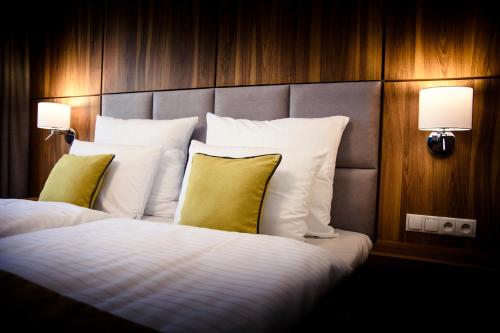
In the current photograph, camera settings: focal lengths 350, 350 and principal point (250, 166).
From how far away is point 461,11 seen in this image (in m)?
1.73

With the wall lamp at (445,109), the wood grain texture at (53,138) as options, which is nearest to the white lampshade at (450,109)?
the wall lamp at (445,109)

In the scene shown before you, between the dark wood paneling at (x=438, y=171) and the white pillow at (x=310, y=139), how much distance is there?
0.31 m

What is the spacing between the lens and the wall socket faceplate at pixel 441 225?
5.61 ft

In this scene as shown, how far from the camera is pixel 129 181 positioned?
192 cm

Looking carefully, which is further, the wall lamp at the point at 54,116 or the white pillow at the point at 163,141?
the wall lamp at the point at 54,116

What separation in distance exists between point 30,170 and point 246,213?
2.65 meters

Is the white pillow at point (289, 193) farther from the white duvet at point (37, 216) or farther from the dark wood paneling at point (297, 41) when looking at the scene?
the dark wood paneling at point (297, 41)

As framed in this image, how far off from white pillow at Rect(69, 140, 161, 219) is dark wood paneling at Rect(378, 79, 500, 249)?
1282 mm

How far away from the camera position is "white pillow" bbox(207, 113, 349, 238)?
1704 mm

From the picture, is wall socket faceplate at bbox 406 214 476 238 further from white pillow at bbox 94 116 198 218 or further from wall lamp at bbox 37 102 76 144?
wall lamp at bbox 37 102 76 144

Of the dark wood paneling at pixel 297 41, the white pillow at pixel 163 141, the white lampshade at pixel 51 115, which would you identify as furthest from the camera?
the white lampshade at pixel 51 115

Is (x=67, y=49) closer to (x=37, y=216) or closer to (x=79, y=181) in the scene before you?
(x=79, y=181)

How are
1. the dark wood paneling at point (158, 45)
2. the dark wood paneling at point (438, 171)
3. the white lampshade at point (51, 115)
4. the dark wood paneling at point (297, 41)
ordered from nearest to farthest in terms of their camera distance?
the dark wood paneling at point (438, 171)
the dark wood paneling at point (297, 41)
the dark wood paneling at point (158, 45)
the white lampshade at point (51, 115)

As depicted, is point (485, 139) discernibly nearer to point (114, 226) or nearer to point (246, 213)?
point (246, 213)
